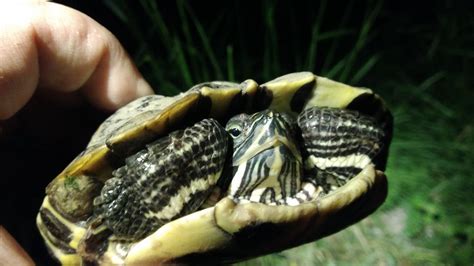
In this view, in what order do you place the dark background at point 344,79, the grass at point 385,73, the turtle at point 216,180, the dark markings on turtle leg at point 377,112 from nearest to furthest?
the turtle at point 216,180, the dark markings on turtle leg at point 377,112, the dark background at point 344,79, the grass at point 385,73

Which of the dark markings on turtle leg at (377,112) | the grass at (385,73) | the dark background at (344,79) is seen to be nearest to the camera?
the dark markings on turtle leg at (377,112)

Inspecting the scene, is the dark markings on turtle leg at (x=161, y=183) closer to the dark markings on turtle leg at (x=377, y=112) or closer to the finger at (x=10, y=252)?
the finger at (x=10, y=252)

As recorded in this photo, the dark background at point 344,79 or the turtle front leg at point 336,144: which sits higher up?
the turtle front leg at point 336,144

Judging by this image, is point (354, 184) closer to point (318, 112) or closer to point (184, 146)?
point (318, 112)

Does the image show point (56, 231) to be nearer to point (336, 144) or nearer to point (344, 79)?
point (336, 144)

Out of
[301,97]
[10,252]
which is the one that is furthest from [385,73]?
[10,252]

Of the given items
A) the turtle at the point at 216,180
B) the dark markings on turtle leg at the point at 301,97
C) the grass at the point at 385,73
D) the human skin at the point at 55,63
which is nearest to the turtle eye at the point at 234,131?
the turtle at the point at 216,180

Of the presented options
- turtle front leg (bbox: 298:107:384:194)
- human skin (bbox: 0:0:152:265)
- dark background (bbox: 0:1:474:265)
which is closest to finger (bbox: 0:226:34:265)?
human skin (bbox: 0:0:152:265)
